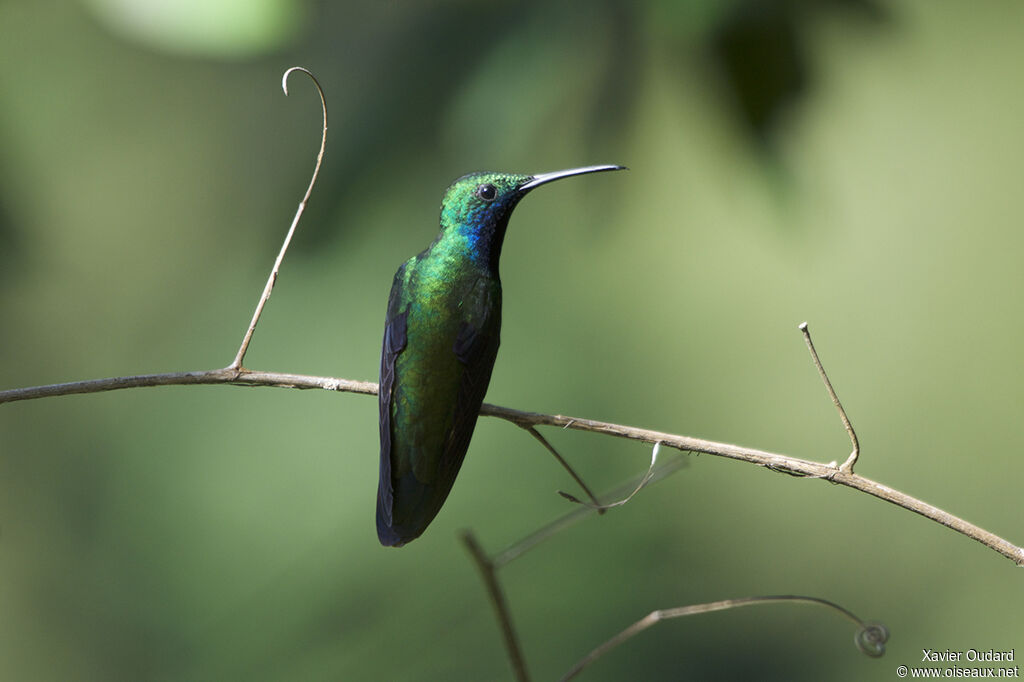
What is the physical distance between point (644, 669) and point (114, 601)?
1315 mm

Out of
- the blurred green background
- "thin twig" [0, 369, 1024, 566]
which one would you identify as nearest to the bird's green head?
"thin twig" [0, 369, 1024, 566]

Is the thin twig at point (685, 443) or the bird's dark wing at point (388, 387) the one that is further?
the bird's dark wing at point (388, 387)

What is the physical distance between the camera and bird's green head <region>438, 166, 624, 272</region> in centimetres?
85

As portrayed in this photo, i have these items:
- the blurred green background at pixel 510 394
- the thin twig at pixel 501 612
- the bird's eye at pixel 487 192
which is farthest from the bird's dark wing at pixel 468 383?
the blurred green background at pixel 510 394

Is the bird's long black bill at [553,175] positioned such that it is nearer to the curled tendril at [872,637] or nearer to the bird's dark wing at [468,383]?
the bird's dark wing at [468,383]

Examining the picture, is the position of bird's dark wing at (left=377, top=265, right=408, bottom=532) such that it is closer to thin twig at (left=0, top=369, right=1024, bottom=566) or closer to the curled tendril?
thin twig at (left=0, top=369, right=1024, bottom=566)

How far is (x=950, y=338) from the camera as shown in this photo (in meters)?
2.21

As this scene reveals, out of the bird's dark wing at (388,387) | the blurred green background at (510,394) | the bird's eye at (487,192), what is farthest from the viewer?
the blurred green background at (510,394)

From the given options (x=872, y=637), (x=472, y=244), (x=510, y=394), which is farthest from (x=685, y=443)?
(x=510, y=394)

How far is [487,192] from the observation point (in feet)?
2.79

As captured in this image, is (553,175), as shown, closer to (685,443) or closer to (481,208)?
(481,208)

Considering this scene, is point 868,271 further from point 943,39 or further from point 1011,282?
point 943,39

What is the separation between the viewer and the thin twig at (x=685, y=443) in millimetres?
577

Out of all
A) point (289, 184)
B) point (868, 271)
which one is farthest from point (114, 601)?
point (868, 271)
